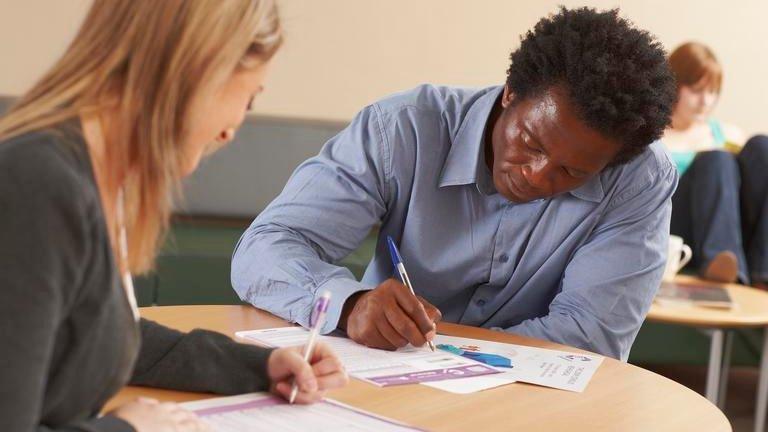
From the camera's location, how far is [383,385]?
124 cm

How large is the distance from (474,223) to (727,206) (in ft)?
8.04

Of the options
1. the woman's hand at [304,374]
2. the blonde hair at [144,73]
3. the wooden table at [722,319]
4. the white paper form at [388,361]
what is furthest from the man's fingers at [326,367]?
the wooden table at [722,319]

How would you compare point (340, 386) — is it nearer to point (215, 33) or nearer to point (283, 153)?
point (215, 33)

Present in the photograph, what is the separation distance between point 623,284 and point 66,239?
1.18 metres

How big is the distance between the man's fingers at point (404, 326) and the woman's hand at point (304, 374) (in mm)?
246

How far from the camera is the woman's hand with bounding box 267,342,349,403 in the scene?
1117 millimetres

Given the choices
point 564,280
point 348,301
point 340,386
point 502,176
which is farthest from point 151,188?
point 564,280

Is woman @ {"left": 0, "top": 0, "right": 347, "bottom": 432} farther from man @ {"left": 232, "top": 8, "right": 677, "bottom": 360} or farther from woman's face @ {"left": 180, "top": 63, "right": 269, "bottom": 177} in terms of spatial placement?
man @ {"left": 232, "top": 8, "right": 677, "bottom": 360}

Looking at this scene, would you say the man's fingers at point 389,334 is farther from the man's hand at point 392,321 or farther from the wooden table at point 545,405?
the wooden table at point 545,405

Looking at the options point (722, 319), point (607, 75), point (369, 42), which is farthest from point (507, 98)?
point (369, 42)

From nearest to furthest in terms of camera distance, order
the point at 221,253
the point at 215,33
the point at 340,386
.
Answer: the point at 215,33
the point at 340,386
the point at 221,253

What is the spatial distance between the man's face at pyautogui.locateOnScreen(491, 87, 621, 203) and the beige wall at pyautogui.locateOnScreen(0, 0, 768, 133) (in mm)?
2514

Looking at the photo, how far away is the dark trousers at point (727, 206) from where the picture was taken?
153 inches

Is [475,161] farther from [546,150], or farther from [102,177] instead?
[102,177]
